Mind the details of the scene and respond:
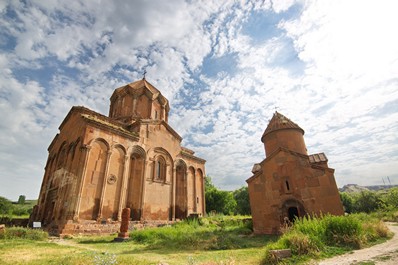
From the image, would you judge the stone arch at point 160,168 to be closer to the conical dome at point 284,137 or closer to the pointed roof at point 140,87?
the pointed roof at point 140,87

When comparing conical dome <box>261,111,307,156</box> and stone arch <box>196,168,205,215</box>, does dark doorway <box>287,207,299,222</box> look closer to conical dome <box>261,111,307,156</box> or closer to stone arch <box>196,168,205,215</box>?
conical dome <box>261,111,307,156</box>

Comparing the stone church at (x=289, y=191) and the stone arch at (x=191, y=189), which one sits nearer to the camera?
the stone church at (x=289, y=191)

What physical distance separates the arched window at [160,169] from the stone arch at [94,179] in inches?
177

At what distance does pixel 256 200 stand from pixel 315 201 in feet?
10.1

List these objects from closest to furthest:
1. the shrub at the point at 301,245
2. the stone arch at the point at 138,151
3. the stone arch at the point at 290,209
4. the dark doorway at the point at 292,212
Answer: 1. the shrub at the point at 301,245
2. the stone arch at the point at 290,209
3. the dark doorway at the point at 292,212
4. the stone arch at the point at 138,151

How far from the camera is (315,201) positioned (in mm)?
9820

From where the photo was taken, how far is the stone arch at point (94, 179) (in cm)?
1252

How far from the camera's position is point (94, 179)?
13.3 m

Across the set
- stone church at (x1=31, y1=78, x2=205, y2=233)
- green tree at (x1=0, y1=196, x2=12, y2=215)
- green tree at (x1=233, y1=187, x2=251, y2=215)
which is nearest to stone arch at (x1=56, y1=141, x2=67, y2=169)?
stone church at (x1=31, y1=78, x2=205, y2=233)

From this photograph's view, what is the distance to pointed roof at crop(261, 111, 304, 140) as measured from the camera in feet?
48.4

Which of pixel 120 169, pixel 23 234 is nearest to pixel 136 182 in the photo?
pixel 120 169

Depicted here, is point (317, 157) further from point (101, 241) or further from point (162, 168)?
point (101, 241)

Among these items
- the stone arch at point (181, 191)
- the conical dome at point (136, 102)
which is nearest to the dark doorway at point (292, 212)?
the stone arch at point (181, 191)

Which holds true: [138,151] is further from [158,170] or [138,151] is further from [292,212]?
[292,212]
